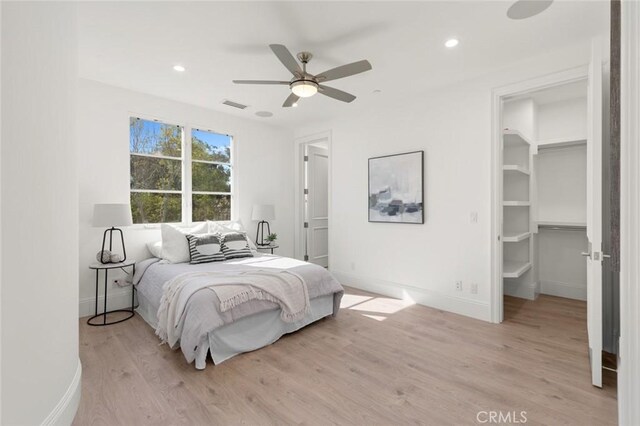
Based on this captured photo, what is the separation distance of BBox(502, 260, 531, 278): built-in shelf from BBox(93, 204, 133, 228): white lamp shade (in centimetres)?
424

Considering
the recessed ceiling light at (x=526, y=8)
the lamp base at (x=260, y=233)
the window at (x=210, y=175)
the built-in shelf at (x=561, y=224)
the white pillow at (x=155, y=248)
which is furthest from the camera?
the lamp base at (x=260, y=233)

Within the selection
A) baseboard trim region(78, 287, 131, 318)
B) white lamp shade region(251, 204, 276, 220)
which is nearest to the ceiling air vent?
white lamp shade region(251, 204, 276, 220)

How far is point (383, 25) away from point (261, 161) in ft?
10.5

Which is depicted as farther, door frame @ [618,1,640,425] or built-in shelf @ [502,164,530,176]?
built-in shelf @ [502,164,530,176]

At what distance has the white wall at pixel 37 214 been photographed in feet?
4.12

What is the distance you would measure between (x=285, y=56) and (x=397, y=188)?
2439 mm

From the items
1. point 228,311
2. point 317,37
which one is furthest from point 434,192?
point 228,311

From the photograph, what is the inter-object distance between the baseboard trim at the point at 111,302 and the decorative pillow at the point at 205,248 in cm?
108

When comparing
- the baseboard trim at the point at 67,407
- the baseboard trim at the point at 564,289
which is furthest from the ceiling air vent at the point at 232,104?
the baseboard trim at the point at 564,289

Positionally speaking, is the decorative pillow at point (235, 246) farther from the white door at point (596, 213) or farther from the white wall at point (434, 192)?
the white door at point (596, 213)

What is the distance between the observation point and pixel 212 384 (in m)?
2.21

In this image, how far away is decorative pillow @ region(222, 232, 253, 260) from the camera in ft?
12.7

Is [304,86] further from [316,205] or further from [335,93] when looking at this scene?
[316,205]

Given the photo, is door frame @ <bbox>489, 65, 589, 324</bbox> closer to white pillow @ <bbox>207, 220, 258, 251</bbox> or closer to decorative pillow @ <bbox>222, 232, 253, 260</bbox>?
decorative pillow @ <bbox>222, 232, 253, 260</bbox>
